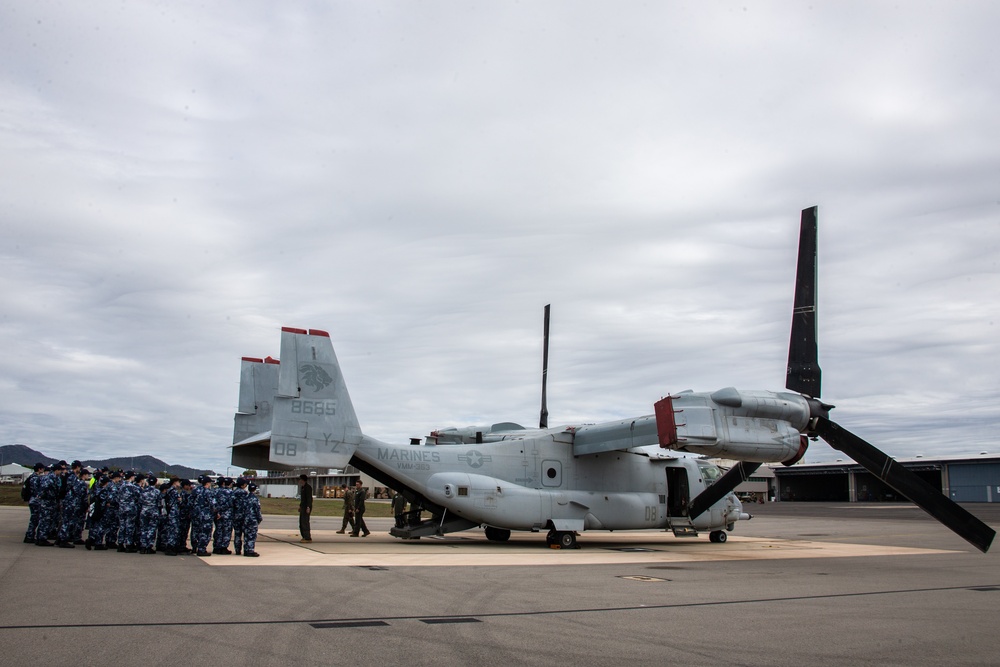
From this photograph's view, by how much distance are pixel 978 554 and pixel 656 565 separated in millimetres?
10047

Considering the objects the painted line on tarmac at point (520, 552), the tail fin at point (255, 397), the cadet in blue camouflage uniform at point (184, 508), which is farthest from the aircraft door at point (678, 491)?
the cadet in blue camouflage uniform at point (184, 508)

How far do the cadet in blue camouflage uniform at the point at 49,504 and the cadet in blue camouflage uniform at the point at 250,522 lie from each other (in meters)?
3.98

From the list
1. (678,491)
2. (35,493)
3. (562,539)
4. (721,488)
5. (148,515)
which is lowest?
(562,539)

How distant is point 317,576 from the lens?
12297mm

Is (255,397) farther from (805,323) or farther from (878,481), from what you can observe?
(878,481)

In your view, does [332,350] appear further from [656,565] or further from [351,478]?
[351,478]

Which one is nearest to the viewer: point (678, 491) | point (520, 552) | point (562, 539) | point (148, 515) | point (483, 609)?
point (483, 609)

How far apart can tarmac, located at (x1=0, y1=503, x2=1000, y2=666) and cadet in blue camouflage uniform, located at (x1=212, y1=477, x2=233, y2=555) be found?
0.67m

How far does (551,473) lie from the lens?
69.4ft

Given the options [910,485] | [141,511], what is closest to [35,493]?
[141,511]

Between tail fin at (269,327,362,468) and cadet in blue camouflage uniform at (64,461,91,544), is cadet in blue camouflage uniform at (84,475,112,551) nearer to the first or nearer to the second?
cadet in blue camouflage uniform at (64,461,91,544)

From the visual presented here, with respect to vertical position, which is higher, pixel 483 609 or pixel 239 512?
pixel 239 512

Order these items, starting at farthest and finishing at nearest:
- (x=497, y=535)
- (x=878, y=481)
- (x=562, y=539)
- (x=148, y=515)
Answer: (x=878, y=481), (x=497, y=535), (x=562, y=539), (x=148, y=515)

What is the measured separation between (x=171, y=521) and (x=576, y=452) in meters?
10.6
